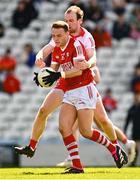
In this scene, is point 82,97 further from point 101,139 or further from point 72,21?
point 72,21

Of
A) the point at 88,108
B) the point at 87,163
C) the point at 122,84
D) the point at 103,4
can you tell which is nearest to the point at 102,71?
the point at 122,84

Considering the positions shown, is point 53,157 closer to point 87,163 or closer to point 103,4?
point 87,163

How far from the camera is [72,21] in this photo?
12.7 m

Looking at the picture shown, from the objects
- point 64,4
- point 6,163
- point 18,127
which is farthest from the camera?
point 64,4

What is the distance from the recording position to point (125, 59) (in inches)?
949

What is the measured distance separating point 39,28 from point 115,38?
202 cm

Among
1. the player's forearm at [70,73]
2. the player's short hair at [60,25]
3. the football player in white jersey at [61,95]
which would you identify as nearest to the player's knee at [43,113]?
the football player in white jersey at [61,95]

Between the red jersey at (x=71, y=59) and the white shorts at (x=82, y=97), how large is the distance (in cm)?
7

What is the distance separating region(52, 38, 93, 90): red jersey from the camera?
40.5 ft

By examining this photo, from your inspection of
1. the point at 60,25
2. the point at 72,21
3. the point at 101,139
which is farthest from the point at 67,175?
the point at 72,21

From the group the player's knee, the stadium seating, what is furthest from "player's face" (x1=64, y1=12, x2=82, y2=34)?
the stadium seating

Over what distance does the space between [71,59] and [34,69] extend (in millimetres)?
→ 10531

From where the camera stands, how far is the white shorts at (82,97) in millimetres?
12406

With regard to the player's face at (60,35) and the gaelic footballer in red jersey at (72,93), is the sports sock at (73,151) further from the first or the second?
the player's face at (60,35)
